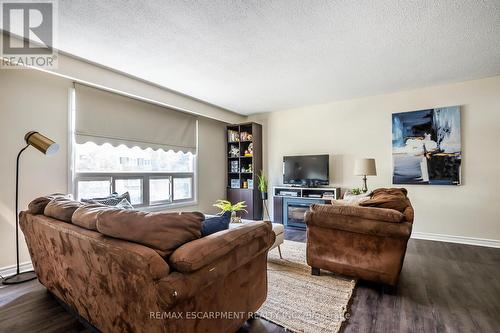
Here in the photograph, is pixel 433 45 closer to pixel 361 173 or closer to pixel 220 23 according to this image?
pixel 361 173

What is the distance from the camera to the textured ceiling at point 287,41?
1.98 metres

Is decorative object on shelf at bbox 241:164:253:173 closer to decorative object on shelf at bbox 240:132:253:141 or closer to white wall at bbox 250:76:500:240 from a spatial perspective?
decorative object on shelf at bbox 240:132:253:141

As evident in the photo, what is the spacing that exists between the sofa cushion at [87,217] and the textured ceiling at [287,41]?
1.60 meters

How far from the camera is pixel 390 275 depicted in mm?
2080

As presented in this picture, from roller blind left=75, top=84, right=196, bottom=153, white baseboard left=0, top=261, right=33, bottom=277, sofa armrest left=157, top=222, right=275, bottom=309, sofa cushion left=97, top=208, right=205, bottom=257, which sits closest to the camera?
sofa armrest left=157, top=222, right=275, bottom=309

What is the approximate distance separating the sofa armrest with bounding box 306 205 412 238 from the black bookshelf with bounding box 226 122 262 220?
267cm

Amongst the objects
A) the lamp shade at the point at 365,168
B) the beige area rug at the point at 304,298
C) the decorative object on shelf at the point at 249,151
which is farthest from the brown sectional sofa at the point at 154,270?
the decorative object on shelf at the point at 249,151

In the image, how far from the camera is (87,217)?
1443 millimetres

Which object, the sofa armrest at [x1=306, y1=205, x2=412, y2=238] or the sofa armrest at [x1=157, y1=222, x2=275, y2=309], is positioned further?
the sofa armrest at [x1=306, y1=205, x2=412, y2=238]

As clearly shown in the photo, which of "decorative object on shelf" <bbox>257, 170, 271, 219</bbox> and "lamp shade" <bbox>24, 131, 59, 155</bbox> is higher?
"lamp shade" <bbox>24, 131, 59, 155</bbox>

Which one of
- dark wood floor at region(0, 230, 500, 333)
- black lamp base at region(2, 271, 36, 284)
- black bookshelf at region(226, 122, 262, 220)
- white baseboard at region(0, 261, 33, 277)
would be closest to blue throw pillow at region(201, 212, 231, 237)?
dark wood floor at region(0, 230, 500, 333)

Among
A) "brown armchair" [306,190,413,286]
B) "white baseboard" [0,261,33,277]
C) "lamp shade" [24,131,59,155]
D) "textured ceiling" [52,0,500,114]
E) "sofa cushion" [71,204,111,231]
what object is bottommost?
"white baseboard" [0,261,33,277]

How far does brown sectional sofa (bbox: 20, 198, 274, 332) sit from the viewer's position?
1.08m

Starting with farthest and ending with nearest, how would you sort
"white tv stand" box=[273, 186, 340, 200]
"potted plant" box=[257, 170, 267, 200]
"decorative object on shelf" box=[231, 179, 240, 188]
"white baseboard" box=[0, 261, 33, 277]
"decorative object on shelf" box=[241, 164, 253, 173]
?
"decorative object on shelf" box=[231, 179, 240, 188] → "decorative object on shelf" box=[241, 164, 253, 173] → "potted plant" box=[257, 170, 267, 200] → "white tv stand" box=[273, 186, 340, 200] → "white baseboard" box=[0, 261, 33, 277]
